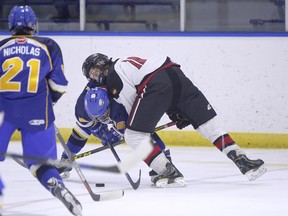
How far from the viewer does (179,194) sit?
14.8 feet

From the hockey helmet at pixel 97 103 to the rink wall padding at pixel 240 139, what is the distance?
2362 mm

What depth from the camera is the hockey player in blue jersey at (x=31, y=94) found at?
12.2 feet

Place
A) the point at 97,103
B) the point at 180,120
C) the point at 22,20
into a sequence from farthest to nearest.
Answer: the point at 180,120
the point at 97,103
the point at 22,20

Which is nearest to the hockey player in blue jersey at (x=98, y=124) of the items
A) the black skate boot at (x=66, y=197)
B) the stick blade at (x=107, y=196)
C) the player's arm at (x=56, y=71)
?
the stick blade at (x=107, y=196)

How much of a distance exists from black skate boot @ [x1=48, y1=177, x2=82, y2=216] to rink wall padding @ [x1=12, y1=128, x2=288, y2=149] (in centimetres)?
342

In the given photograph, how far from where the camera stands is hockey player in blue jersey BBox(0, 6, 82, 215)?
3.73m

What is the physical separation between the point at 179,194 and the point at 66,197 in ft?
3.54

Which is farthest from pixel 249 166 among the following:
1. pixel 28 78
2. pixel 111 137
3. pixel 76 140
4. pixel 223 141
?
pixel 28 78

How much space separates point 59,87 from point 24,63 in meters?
0.20

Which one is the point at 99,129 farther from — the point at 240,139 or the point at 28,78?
the point at 240,139

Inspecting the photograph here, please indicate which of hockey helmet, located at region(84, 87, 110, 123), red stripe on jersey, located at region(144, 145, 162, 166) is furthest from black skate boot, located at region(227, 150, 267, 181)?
hockey helmet, located at region(84, 87, 110, 123)

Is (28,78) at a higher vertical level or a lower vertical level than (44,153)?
higher

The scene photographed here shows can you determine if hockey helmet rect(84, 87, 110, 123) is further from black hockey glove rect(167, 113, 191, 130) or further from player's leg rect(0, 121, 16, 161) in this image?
player's leg rect(0, 121, 16, 161)

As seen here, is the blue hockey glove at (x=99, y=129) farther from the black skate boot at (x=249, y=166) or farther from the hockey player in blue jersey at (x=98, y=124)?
the black skate boot at (x=249, y=166)
